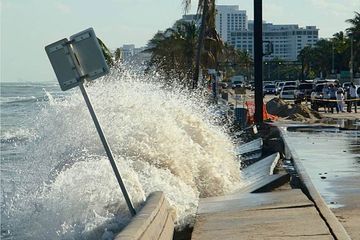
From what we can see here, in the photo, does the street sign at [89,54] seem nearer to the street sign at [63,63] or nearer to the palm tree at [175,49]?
the street sign at [63,63]

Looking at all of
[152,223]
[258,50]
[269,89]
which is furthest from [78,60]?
[269,89]

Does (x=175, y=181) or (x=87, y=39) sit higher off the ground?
(x=87, y=39)

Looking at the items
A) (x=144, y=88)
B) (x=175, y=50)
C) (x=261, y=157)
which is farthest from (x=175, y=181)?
(x=175, y=50)

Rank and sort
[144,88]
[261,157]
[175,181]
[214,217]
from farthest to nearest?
1. [261,157]
2. [144,88]
3. [175,181]
4. [214,217]

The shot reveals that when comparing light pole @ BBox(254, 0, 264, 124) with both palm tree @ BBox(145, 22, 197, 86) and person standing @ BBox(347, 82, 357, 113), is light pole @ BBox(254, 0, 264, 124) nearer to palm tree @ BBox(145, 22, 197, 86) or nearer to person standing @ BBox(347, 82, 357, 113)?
person standing @ BBox(347, 82, 357, 113)

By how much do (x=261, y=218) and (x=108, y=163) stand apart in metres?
3.01

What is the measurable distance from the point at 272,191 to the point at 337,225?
3.39 metres

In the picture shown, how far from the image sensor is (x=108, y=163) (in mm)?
11516

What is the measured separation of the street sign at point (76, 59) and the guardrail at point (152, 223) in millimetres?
1671

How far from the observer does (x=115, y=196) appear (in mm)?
10117

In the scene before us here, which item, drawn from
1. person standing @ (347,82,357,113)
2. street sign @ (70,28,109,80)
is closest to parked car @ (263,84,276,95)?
person standing @ (347,82,357,113)

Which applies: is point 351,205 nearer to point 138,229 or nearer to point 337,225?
point 337,225

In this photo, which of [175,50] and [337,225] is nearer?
[337,225]

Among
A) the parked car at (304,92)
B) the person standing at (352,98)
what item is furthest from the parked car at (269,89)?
the person standing at (352,98)
